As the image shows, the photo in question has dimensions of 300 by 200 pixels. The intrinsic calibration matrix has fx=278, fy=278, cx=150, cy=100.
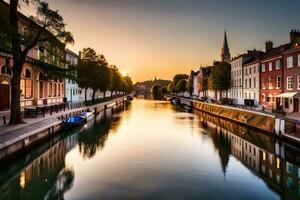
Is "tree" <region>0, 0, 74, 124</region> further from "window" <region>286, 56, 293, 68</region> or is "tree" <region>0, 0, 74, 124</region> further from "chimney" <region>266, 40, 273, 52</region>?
"chimney" <region>266, 40, 273, 52</region>

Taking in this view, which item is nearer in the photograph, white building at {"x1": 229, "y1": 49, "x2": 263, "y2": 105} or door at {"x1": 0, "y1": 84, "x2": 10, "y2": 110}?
door at {"x1": 0, "y1": 84, "x2": 10, "y2": 110}

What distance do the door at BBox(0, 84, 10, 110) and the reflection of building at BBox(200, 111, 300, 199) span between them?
901 inches

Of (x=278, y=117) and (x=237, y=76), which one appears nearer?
(x=278, y=117)

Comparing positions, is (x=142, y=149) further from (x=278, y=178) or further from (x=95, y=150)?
(x=278, y=178)

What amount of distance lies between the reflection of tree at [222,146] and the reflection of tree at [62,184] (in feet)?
30.9

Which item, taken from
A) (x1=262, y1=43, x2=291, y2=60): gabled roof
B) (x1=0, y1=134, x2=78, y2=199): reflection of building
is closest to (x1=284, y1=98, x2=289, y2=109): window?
(x1=262, y1=43, x2=291, y2=60): gabled roof

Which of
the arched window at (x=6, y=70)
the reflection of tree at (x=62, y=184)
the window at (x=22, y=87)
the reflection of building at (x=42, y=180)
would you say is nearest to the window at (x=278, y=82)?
A: the reflection of building at (x=42, y=180)

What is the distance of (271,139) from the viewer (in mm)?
27609

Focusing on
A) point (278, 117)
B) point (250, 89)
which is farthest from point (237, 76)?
point (278, 117)

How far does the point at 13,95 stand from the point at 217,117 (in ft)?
120

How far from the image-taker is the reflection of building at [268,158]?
15.5 m

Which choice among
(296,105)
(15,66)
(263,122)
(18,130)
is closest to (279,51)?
(296,105)

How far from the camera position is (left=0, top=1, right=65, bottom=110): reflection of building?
28.5m

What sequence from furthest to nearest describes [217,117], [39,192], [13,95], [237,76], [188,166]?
[237,76], [217,117], [13,95], [188,166], [39,192]
